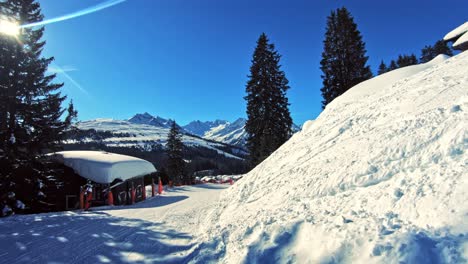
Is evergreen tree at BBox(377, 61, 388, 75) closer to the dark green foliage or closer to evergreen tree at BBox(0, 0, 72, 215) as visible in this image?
the dark green foliage

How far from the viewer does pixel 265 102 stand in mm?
30734

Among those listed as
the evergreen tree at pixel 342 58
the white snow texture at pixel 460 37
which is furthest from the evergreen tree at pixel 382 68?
the white snow texture at pixel 460 37

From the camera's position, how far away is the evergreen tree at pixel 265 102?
1190 inches

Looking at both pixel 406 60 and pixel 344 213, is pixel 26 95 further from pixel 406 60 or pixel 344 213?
pixel 406 60

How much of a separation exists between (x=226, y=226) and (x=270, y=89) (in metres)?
25.6

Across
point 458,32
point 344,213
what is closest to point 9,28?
point 344,213

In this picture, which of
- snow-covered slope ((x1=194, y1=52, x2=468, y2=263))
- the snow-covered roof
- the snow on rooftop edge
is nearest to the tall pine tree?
the snow-covered roof

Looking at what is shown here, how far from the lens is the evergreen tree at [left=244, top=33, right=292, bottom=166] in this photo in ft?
99.1

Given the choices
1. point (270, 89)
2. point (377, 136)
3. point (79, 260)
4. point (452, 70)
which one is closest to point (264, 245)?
point (79, 260)

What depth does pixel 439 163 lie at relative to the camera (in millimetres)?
4766

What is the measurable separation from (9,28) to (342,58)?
30138 millimetres

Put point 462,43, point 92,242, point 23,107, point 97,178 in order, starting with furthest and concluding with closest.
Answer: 1. point 462,43
2. point 97,178
3. point 23,107
4. point 92,242

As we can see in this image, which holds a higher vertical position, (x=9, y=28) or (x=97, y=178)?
(x=9, y=28)

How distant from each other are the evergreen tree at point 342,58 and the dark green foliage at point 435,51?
85.2 feet
